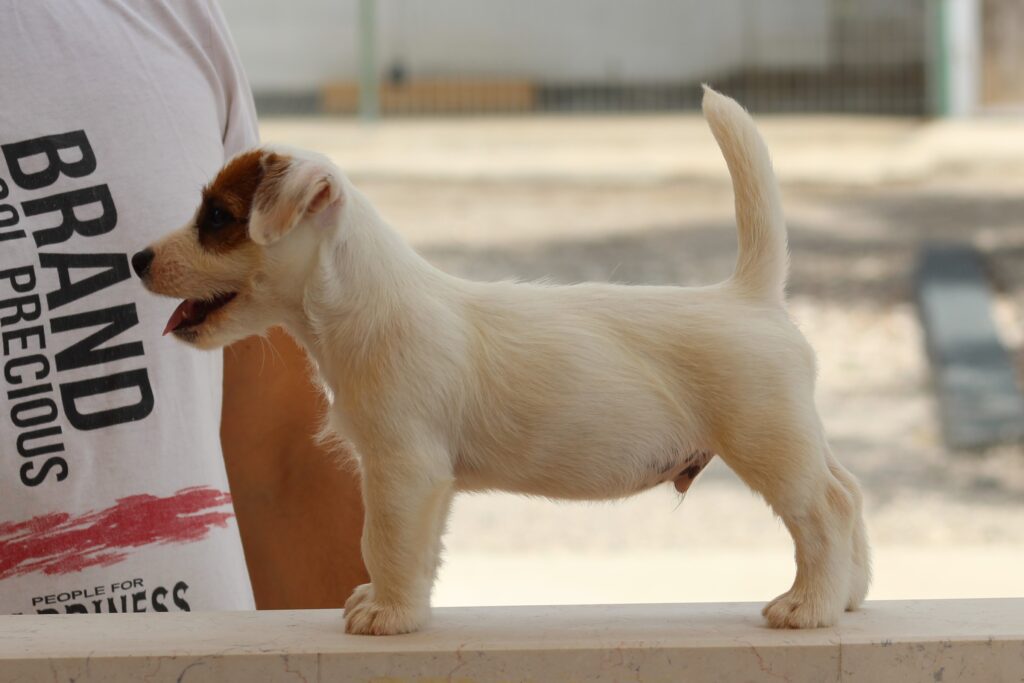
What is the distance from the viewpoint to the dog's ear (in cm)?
111

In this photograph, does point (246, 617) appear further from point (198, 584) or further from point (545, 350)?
point (545, 350)

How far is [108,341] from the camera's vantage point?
1544 mm

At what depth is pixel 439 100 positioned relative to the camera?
9.80 meters

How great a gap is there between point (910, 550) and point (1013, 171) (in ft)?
14.7

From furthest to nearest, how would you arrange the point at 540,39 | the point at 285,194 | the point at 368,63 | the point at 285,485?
the point at 540,39 → the point at 368,63 → the point at 285,485 → the point at 285,194

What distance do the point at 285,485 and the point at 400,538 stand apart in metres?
0.57

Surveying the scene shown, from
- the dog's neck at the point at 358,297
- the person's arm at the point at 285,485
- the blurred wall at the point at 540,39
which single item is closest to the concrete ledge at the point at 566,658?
the dog's neck at the point at 358,297

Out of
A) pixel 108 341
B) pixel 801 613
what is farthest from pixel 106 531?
pixel 801 613

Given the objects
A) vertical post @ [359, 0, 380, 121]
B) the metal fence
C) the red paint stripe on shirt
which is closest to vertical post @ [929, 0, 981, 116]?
the metal fence

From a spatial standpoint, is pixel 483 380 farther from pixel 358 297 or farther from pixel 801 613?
pixel 801 613

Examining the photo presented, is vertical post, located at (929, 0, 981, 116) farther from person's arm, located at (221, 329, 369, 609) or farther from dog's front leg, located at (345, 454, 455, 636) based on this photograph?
dog's front leg, located at (345, 454, 455, 636)

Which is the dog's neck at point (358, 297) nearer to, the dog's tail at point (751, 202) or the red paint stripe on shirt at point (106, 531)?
the dog's tail at point (751, 202)

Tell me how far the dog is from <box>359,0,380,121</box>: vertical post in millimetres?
8456

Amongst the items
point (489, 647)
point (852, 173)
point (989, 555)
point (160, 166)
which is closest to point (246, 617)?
point (489, 647)
